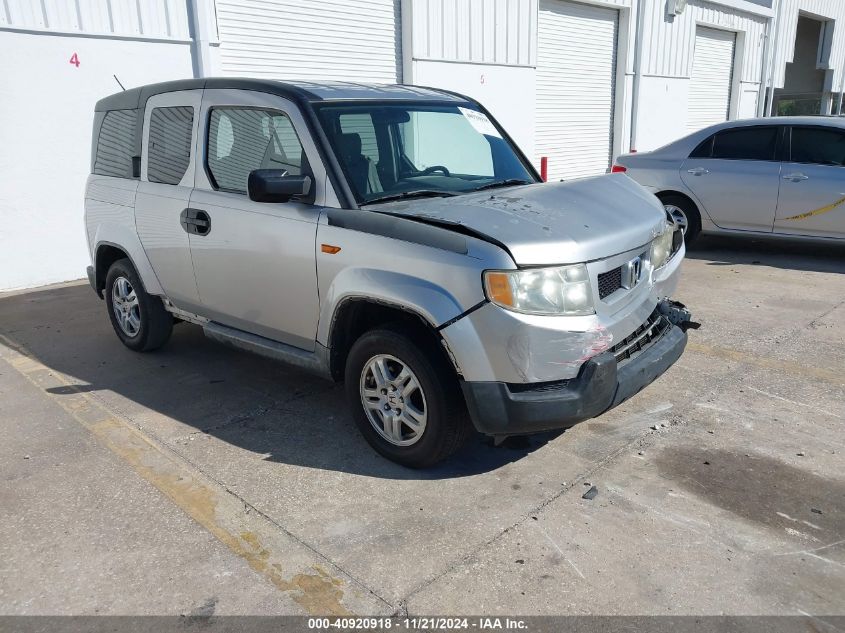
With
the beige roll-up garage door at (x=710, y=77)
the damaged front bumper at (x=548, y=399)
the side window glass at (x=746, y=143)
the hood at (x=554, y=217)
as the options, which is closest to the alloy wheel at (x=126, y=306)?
the hood at (x=554, y=217)

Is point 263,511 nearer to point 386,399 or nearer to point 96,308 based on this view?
point 386,399

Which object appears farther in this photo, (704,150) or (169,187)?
(704,150)

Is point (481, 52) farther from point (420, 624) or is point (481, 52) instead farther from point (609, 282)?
point (420, 624)

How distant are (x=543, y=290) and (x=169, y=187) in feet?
9.39

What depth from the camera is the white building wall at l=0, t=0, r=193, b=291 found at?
25.1 feet

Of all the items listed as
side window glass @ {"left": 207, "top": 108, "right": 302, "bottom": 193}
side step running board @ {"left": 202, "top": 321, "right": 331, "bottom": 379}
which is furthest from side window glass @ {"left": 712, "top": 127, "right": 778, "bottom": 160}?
side step running board @ {"left": 202, "top": 321, "right": 331, "bottom": 379}

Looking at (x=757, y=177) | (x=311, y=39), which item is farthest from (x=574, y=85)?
(x=757, y=177)

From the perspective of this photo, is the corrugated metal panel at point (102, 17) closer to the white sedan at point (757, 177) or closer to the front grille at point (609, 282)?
the white sedan at point (757, 177)

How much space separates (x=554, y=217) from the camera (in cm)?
355

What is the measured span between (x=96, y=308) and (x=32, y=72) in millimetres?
2734

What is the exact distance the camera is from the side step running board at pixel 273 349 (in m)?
4.02

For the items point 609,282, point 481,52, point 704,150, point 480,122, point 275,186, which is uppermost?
point 481,52

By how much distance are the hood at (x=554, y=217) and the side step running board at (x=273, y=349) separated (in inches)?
36.9

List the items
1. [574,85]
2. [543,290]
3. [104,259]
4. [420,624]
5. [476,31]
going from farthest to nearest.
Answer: [574,85] < [476,31] < [104,259] < [543,290] < [420,624]
